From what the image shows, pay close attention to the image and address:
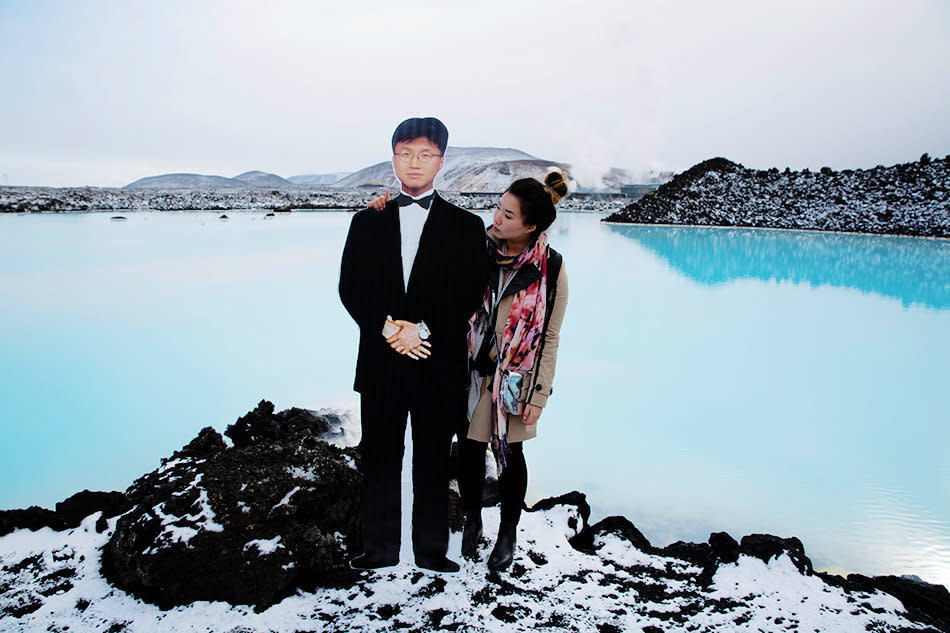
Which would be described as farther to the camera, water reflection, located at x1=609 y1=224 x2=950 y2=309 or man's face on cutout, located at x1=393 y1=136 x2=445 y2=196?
water reflection, located at x1=609 y1=224 x2=950 y2=309

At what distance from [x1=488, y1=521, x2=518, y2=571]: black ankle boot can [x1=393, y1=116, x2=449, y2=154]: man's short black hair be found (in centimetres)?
150

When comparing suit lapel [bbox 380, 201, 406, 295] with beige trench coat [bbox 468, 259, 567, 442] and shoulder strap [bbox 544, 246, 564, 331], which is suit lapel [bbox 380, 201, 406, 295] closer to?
beige trench coat [bbox 468, 259, 567, 442]

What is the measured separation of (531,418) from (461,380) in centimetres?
29

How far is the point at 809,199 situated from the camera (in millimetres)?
22391

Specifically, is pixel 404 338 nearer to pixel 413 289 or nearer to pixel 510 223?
pixel 413 289

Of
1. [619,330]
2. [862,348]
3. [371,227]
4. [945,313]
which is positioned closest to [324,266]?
[619,330]

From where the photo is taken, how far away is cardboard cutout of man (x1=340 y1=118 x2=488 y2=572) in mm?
2004

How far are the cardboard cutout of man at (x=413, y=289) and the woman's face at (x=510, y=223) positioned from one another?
71 mm

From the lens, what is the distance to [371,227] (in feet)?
6.64

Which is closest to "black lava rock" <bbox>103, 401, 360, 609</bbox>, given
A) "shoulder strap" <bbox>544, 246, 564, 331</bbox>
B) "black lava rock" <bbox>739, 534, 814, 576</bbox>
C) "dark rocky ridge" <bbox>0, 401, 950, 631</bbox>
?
"dark rocky ridge" <bbox>0, 401, 950, 631</bbox>

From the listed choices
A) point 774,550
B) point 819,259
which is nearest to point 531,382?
point 774,550

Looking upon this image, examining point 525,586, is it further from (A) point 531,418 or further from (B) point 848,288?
(B) point 848,288

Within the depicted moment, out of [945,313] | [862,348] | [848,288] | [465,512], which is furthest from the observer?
[848,288]

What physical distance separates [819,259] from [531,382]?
565 inches
